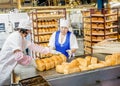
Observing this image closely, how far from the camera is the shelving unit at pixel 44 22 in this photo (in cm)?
912

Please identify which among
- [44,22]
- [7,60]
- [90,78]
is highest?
[44,22]

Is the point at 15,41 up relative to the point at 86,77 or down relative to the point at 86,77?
up

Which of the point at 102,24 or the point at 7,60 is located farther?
the point at 102,24

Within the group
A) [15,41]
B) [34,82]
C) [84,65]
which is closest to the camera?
[34,82]

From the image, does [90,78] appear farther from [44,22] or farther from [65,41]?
[44,22]

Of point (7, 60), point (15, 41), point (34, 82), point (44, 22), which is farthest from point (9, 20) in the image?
point (34, 82)

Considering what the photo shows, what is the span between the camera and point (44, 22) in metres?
9.38

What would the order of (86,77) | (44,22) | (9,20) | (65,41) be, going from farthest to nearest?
(44,22)
(9,20)
(65,41)
(86,77)

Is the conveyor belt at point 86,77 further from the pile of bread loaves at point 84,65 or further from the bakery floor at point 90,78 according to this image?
the pile of bread loaves at point 84,65

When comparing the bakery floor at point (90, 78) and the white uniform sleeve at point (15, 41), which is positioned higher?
the white uniform sleeve at point (15, 41)

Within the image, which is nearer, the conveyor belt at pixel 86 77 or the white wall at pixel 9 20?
the conveyor belt at pixel 86 77

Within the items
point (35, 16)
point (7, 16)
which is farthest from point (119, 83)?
point (35, 16)

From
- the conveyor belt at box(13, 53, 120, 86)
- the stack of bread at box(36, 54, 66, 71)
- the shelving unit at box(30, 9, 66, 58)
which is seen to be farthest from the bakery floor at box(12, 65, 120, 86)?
the shelving unit at box(30, 9, 66, 58)

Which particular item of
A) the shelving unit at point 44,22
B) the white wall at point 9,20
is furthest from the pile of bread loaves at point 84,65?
Answer: the shelving unit at point 44,22
